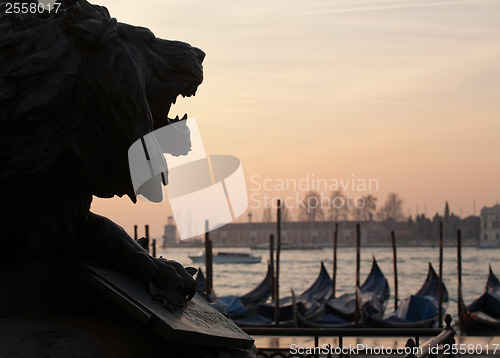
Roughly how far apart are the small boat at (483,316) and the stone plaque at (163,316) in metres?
22.6

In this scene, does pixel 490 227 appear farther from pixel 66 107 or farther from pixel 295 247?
pixel 66 107

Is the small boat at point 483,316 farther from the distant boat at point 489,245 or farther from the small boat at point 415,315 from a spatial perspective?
the distant boat at point 489,245

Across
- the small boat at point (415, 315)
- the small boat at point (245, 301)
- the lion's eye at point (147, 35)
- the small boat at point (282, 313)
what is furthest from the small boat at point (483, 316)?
the lion's eye at point (147, 35)

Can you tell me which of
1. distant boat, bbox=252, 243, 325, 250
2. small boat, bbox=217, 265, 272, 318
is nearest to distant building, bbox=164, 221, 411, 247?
distant boat, bbox=252, 243, 325, 250

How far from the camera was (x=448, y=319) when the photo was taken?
17.8 feet

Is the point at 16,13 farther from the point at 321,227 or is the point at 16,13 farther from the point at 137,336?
the point at 321,227

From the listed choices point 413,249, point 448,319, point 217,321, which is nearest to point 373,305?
point 448,319

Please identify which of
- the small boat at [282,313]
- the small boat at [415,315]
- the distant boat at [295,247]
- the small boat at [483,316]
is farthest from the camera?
the distant boat at [295,247]

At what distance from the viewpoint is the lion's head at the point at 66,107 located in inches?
60.9

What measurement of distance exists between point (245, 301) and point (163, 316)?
25.7 m

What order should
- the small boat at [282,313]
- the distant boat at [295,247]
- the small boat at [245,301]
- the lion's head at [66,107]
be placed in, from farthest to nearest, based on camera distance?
the distant boat at [295,247], the small boat at [245,301], the small boat at [282,313], the lion's head at [66,107]

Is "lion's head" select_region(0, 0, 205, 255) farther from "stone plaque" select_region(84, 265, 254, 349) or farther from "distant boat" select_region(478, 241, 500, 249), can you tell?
"distant boat" select_region(478, 241, 500, 249)

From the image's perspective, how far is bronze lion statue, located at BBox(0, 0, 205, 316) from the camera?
156cm

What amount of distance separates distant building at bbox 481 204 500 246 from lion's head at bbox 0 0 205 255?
5459 inches
